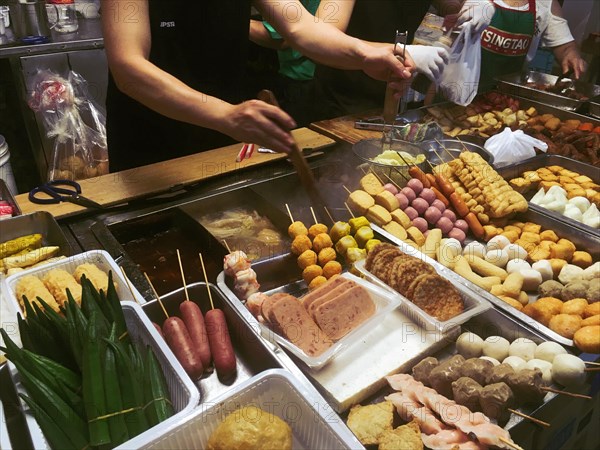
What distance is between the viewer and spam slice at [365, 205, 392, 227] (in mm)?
2725

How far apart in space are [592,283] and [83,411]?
7.63ft

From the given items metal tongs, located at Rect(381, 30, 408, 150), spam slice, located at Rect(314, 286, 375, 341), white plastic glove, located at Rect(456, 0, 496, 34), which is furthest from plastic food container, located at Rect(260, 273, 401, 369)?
white plastic glove, located at Rect(456, 0, 496, 34)

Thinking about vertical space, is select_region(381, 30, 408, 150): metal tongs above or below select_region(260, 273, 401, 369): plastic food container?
above

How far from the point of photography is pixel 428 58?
12.6 ft

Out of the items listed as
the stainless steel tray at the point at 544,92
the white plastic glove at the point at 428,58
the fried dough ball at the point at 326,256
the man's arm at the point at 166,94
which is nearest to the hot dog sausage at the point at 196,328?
the fried dough ball at the point at 326,256

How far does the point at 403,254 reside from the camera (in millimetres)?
2338

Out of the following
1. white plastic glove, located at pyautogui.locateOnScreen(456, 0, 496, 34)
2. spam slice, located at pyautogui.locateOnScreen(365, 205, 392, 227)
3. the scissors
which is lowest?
spam slice, located at pyautogui.locateOnScreen(365, 205, 392, 227)

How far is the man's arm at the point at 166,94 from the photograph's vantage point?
2262mm

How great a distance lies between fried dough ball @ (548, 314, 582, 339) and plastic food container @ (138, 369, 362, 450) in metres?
1.16

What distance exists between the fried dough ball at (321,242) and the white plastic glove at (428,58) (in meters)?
2.02

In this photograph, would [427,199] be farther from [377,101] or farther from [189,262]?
[377,101]

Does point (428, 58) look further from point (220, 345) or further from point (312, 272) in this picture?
point (220, 345)

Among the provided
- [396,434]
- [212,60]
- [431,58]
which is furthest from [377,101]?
[396,434]

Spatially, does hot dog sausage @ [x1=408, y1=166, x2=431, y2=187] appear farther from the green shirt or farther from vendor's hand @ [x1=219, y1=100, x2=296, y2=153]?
the green shirt
